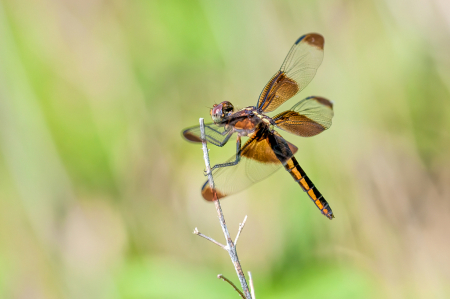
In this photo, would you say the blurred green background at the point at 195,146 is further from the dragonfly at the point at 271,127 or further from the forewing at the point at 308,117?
the forewing at the point at 308,117

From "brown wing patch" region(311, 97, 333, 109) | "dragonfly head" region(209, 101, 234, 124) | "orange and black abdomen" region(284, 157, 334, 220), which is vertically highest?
"dragonfly head" region(209, 101, 234, 124)

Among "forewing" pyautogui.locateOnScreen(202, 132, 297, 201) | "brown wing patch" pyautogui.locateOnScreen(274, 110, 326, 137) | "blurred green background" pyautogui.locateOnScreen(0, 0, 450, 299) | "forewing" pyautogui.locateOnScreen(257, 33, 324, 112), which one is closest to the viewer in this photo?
"forewing" pyautogui.locateOnScreen(202, 132, 297, 201)

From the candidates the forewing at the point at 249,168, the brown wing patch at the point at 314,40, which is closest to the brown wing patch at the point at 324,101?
the forewing at the point at 249,168

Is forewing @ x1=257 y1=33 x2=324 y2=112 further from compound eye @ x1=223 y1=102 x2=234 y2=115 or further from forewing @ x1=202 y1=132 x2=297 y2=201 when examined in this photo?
forewing @ x1=202 y1=132 x2=297 y2=201

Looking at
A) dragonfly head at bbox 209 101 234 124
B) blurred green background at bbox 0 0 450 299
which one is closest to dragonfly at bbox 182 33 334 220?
dragonfly head at bbox 209 101 234 124

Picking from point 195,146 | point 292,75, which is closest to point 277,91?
point 292,75

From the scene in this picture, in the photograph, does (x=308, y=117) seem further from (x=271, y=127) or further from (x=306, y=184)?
(x=306, y=184)
